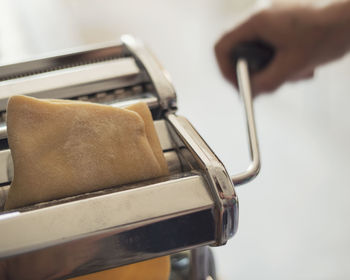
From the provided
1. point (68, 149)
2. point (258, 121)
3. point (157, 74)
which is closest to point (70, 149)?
point (68, 149)

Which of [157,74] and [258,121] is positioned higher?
[157,74]

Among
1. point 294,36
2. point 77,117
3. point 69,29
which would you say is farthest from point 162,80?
point 69,29

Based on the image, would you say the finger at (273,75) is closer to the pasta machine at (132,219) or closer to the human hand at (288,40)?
the human hand at (288,40)

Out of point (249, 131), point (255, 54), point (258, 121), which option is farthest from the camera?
point (258, 121)

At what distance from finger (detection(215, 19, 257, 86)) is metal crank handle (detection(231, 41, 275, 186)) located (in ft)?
0.04

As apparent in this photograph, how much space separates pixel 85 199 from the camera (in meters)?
0.27

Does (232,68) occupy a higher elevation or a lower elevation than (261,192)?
higher

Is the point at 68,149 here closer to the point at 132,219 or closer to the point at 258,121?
the point at 132,219

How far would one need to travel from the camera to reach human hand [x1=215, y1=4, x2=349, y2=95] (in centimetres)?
58

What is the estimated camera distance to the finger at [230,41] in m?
0.57

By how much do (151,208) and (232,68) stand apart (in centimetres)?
34

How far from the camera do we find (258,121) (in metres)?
0.92

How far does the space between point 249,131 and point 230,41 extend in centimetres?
20

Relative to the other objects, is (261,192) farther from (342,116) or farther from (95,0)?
(95,0)
